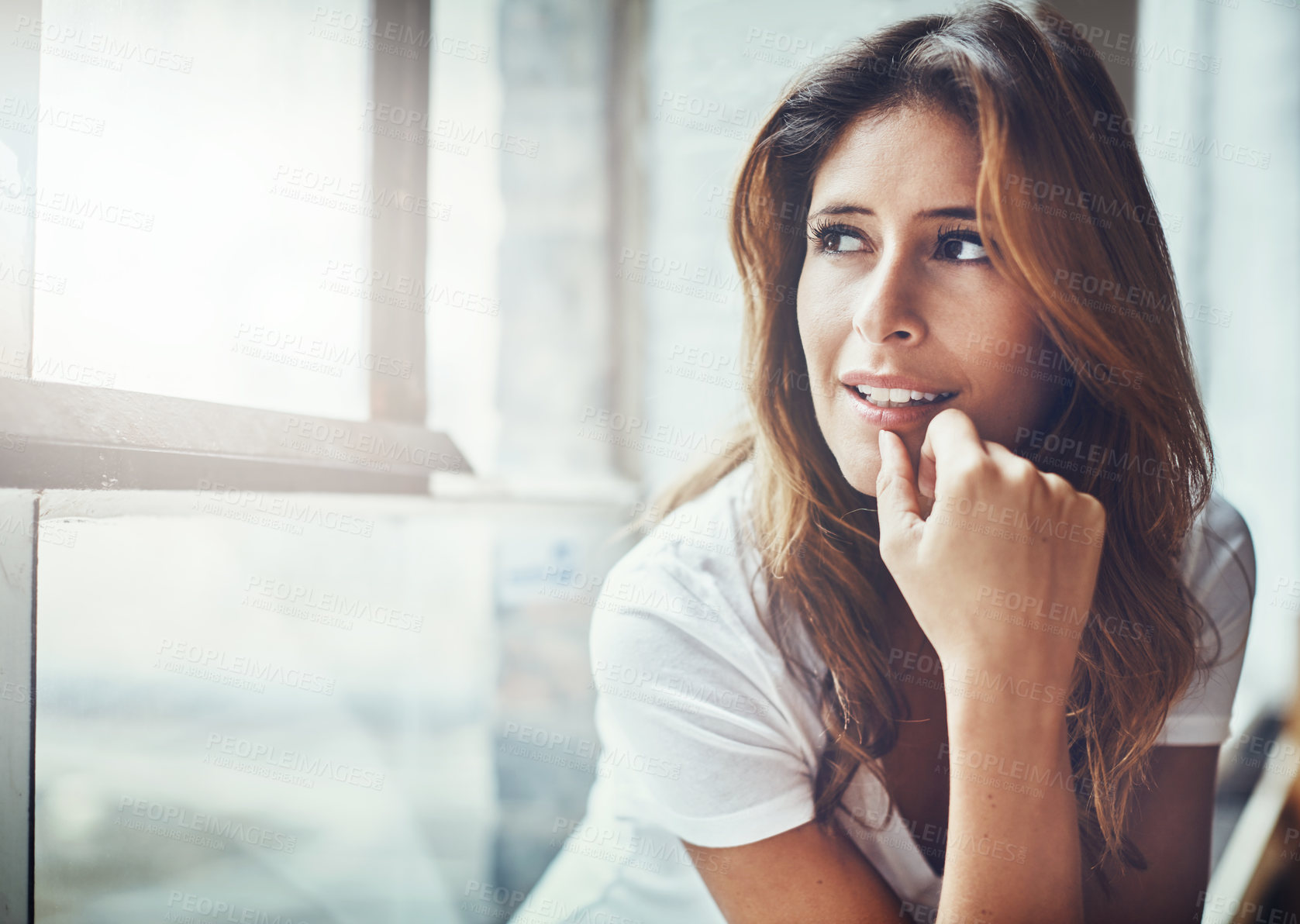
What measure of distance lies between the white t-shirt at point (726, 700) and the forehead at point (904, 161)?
389mm

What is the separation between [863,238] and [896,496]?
1.03ft

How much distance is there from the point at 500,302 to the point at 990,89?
2.45 feet

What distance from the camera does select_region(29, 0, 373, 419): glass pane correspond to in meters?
0.79

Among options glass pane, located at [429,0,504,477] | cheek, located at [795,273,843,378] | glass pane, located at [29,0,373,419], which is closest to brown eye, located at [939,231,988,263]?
cheek, located at [795,273,843,378]

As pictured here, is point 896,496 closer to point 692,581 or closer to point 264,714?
point 692,581

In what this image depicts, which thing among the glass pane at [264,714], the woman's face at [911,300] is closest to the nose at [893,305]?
the woman's face at [911,300]

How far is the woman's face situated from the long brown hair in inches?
1.0

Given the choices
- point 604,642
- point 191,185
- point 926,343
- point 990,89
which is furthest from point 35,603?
point 990,89

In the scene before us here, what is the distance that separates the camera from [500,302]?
3.80 feet

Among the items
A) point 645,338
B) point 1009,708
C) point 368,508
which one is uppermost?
point 645,338

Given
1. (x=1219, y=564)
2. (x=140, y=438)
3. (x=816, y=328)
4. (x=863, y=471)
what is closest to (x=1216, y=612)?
Result: (x=1219, y=564)

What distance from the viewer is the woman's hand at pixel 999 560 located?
771 mm

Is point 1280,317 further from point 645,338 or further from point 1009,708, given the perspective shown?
point 645,338

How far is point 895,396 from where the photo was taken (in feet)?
2.75
